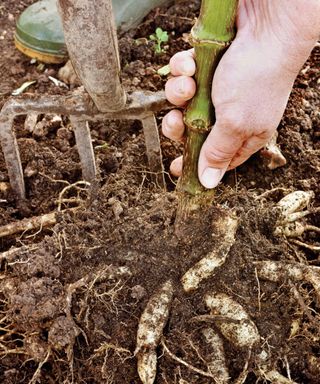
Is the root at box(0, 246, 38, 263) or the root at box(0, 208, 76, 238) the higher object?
the root at box(0, 246, 38, 263)

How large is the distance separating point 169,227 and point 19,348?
18.9 inches

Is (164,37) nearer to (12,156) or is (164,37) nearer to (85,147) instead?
(85,147)

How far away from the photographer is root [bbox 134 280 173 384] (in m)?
1.31

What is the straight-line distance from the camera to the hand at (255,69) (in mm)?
1191

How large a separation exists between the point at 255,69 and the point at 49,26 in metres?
Answer: 1.27

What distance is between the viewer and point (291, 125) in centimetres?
190

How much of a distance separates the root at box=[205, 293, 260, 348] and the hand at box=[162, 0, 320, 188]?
0.36 m

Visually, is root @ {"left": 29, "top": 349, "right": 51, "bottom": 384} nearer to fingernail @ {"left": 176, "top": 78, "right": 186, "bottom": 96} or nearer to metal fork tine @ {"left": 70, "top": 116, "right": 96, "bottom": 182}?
metal fork tine @ {"left": 70, "top": 116, "right": 96, "bottom": 182}

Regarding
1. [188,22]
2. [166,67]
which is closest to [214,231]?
[166,67]

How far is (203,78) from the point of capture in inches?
48.1

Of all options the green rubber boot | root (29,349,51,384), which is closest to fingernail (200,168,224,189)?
root (29,349,51,384)

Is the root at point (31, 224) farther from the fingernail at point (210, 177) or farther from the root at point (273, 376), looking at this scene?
the root at point (273, 376)

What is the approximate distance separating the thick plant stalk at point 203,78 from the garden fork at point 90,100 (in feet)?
Answer: 0.81

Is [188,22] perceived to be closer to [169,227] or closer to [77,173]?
[77,173]
